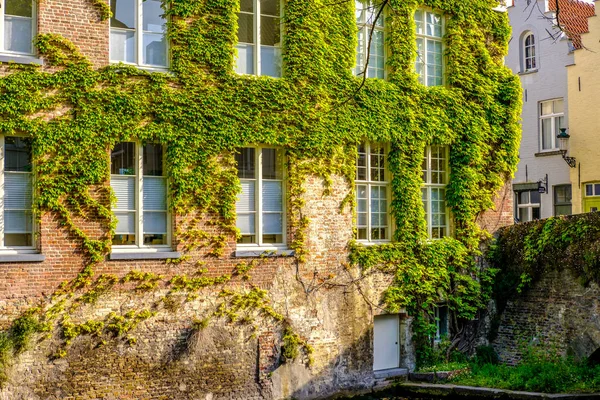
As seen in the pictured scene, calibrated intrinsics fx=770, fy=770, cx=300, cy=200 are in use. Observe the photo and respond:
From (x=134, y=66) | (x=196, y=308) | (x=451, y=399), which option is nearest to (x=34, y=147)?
(x=134, y=66)

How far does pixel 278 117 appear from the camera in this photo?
47.1 ft

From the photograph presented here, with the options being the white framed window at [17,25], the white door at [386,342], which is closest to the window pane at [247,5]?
the white framed window at [17,25]

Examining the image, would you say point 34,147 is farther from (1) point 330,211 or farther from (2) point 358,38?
(2) point 358,38

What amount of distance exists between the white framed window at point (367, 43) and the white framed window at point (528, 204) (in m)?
12.0

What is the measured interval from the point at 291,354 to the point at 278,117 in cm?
439

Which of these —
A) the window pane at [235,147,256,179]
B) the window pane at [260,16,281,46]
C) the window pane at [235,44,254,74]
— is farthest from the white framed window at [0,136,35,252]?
the window pane at [260,16,281,46]

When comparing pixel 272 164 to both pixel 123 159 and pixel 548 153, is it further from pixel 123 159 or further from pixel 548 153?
pixel 548 153

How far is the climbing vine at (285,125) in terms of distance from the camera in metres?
12.4

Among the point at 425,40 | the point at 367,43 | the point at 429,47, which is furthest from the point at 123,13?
the point at 429,47

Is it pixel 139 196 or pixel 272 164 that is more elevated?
pixel 272 164

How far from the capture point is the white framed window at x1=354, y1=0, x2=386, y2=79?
1588 centimetres

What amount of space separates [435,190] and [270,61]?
4.86 m

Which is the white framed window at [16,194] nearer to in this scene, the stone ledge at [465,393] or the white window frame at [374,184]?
the white window frame at [374,184]

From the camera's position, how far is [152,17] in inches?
527
